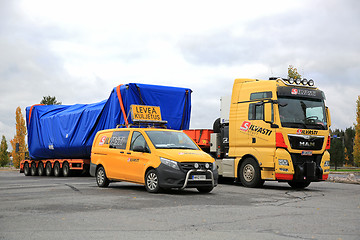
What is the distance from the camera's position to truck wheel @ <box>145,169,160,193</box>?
12.1 m

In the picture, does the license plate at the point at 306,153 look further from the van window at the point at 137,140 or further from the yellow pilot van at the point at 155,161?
the van window at the point at 137,140

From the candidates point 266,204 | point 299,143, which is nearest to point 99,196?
point 266,204

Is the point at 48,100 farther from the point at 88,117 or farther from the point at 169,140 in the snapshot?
the point at 169,140

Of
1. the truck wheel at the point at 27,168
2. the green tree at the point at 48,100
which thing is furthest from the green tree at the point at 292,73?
the green tree at the point at 48,100

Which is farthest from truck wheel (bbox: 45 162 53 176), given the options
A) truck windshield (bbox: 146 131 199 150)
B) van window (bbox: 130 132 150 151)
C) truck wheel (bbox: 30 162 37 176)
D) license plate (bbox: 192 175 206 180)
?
license plate (bbox: 192 175 206 180)

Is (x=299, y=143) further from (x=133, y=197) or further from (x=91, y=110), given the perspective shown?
(x=91, y=110)

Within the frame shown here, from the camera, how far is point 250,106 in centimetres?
1522

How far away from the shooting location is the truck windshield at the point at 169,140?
1272 cm

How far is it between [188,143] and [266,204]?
3667 mm

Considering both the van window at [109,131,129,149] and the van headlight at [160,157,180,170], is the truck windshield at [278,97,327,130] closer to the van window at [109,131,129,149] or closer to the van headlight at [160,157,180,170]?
the van headlight at [160,157,180,170]

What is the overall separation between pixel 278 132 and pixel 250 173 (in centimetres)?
187

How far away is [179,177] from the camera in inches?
465

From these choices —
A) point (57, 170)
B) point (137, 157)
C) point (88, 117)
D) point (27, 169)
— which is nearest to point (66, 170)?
point (57, 170)

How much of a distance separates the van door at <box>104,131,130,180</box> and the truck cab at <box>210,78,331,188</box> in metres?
4.16
